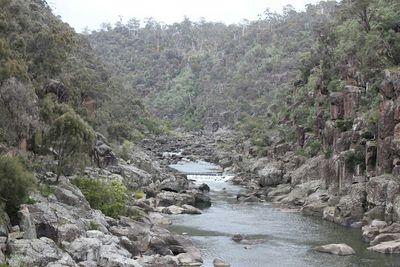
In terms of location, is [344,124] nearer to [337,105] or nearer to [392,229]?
[337,105]

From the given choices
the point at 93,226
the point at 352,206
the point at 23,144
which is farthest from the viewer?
the point at 352,206

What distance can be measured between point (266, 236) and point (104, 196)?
1281 cm

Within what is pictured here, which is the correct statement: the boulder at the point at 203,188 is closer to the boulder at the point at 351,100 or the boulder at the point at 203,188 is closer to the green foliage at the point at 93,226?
the boulder at the point at 351,100

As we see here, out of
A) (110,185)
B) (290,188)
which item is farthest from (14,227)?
(290,188)

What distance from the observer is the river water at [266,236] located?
127 feet

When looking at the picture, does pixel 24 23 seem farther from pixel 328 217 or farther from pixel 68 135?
pixel 328 217

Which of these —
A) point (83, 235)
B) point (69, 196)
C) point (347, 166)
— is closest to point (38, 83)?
point (69, 196)

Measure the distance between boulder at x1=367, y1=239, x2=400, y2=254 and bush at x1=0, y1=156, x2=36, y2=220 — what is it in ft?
77.1

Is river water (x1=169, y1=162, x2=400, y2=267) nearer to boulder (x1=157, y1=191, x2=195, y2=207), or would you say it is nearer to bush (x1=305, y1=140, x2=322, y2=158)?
boulder (x1=157, y1=191, x2=195, y2=207)

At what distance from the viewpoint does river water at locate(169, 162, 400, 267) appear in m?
38.6

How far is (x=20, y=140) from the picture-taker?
46438 mm

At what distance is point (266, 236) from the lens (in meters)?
46.2

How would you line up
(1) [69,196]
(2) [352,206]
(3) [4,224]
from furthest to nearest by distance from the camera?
(2) [352,206], (1) [69,196], (3) [4,224]

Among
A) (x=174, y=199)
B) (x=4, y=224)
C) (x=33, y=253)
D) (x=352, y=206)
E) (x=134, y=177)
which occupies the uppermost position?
(x=4, y=224)
